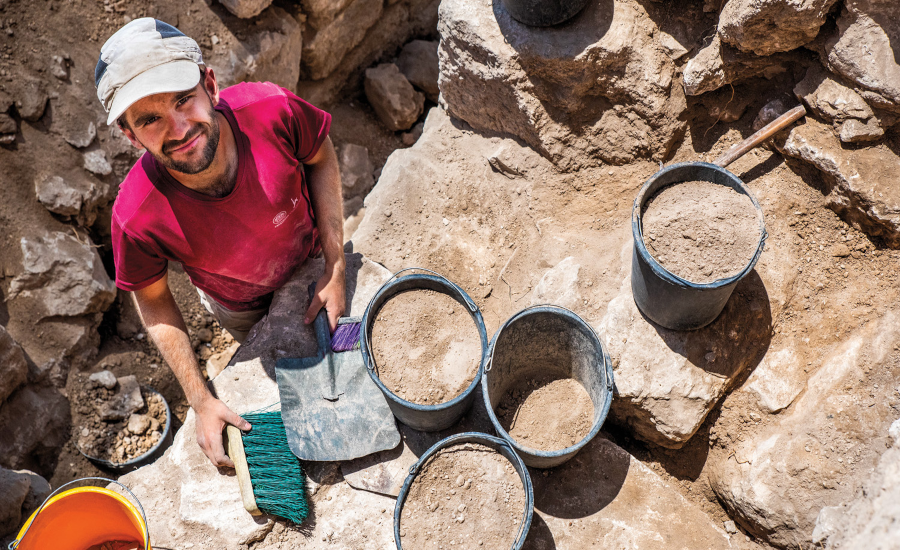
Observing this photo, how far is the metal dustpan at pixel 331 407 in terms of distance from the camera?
2381 mm

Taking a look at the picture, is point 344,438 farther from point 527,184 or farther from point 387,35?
point 387,35

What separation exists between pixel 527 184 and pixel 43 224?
2.92m

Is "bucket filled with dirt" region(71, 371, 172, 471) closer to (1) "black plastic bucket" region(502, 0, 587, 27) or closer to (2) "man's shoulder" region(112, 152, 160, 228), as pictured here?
(2) "man's shoulder" region(112, 152, 160, 228)

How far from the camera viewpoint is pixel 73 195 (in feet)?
12.0

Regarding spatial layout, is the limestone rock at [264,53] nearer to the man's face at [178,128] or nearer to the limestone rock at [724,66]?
the man's face at [178,128]

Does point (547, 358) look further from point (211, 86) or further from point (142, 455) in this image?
point (142, 455)

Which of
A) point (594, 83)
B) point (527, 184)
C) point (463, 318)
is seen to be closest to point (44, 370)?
point (463, 318)

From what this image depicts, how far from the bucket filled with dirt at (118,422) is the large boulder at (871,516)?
3537 millimetres

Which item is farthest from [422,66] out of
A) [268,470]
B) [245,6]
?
[268,470]

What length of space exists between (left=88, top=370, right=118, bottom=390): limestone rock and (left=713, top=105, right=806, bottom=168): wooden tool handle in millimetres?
3609

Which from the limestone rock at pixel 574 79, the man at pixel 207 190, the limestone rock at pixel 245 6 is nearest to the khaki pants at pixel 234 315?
the man at pixel 207 190

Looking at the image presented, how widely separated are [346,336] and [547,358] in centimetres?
87

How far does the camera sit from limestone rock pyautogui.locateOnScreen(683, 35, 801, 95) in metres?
2.62

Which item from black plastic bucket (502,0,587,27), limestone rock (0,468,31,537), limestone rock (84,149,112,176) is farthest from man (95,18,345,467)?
limestone rock (84,149,112,176)
